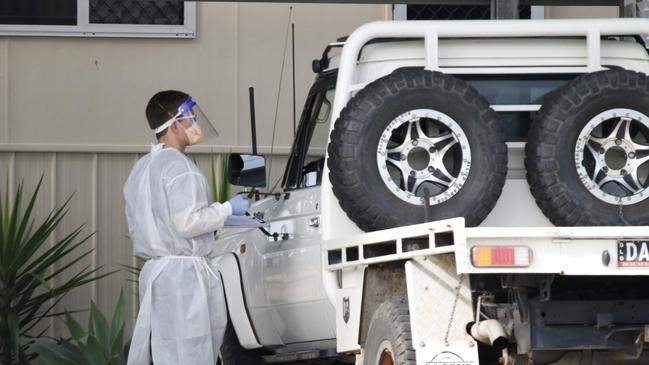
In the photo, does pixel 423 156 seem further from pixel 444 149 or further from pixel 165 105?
pixel 165 105

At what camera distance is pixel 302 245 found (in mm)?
7684

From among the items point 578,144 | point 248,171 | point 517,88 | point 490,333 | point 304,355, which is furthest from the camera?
point 304,355

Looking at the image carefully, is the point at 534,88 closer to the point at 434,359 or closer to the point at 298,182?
the point at 298,182

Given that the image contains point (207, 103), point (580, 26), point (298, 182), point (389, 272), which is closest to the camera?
point (389, 272)

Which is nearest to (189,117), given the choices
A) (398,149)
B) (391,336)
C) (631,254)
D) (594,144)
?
(398,149)

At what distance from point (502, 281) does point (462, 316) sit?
248 millimetres

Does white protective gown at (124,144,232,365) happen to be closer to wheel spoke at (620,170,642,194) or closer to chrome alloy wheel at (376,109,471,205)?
chrome alloy wheel at (376,109,471,205)

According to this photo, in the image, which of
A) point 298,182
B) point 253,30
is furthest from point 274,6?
point 298,182

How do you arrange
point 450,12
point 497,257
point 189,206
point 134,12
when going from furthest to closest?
point 450,12, point 134,12, point 189,206, point 497,257

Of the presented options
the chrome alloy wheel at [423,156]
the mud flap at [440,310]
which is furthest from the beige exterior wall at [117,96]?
the mud flap at [440,310]

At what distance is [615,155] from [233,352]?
2.92 metres

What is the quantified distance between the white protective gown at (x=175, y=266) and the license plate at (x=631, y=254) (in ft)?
6.50

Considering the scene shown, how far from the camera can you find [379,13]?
43.3 feet

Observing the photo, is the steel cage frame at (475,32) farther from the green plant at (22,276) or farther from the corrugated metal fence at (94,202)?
the corrugated metal fence at (94,202)
